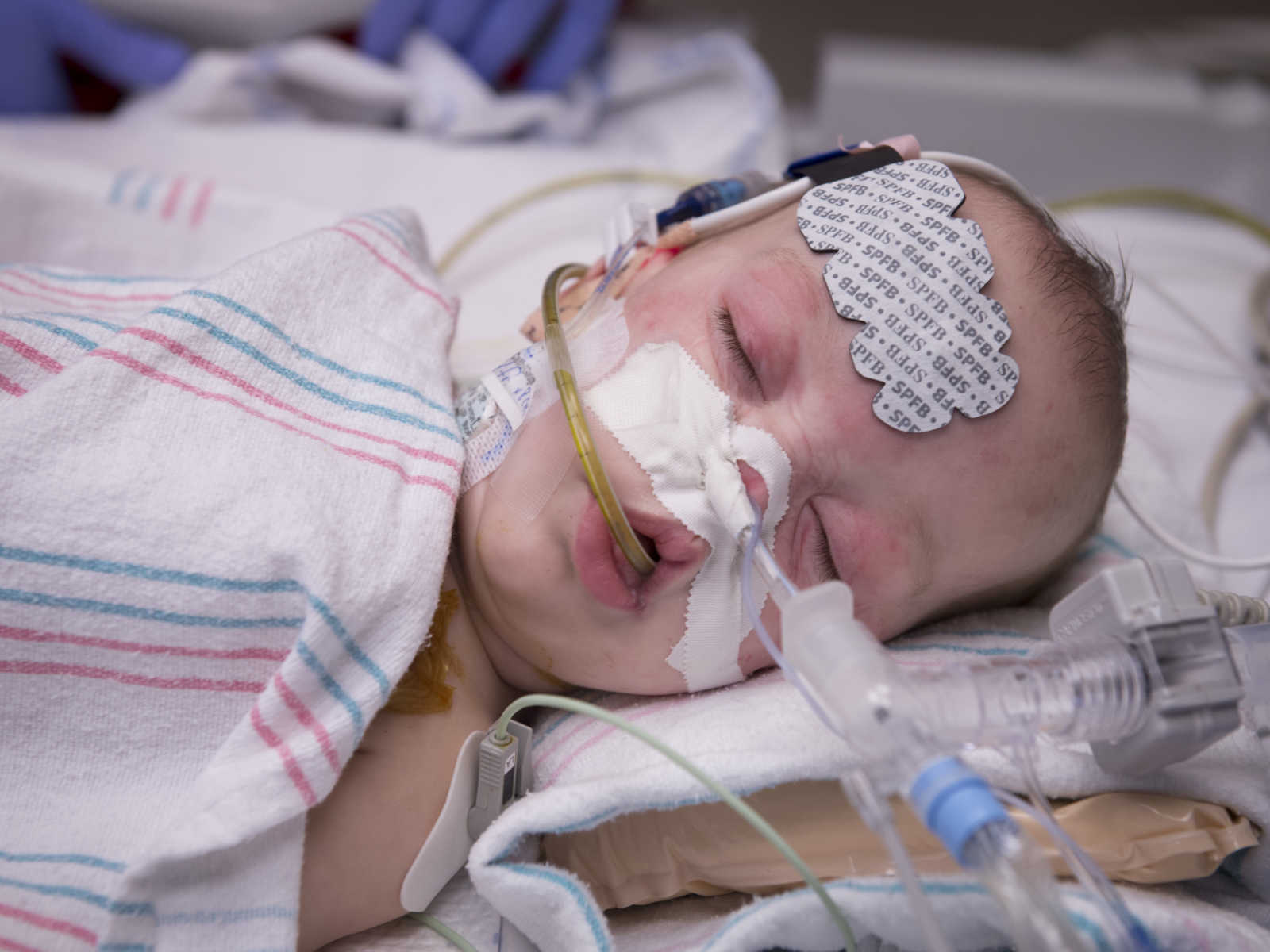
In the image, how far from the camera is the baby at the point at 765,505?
35.9 inches

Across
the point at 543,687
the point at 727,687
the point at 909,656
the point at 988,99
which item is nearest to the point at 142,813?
the point at 543,687

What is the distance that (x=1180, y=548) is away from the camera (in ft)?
3.91

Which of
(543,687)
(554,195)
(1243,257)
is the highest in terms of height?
(1243,257)

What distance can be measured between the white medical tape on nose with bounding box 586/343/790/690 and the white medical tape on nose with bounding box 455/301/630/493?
0.03 metres

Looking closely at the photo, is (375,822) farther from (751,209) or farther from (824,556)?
(751,209)

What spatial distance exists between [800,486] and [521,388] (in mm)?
296

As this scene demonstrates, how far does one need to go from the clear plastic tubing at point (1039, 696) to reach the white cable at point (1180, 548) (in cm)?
48

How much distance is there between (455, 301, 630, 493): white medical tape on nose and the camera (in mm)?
971

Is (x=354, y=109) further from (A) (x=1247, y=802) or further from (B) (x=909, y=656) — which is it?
(A) (x=1247, y=802)

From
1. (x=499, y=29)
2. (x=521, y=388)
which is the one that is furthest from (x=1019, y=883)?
(x=499, y=29)

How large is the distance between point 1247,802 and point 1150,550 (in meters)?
0.47

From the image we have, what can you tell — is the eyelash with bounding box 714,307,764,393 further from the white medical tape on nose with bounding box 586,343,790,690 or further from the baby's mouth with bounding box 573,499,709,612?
the baby's mouth with bounding box 573,499,709,612

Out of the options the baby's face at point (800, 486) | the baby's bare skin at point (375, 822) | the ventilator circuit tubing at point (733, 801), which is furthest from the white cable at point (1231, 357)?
the baby's bare skin at point (375, 822)

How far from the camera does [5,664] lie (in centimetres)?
85
